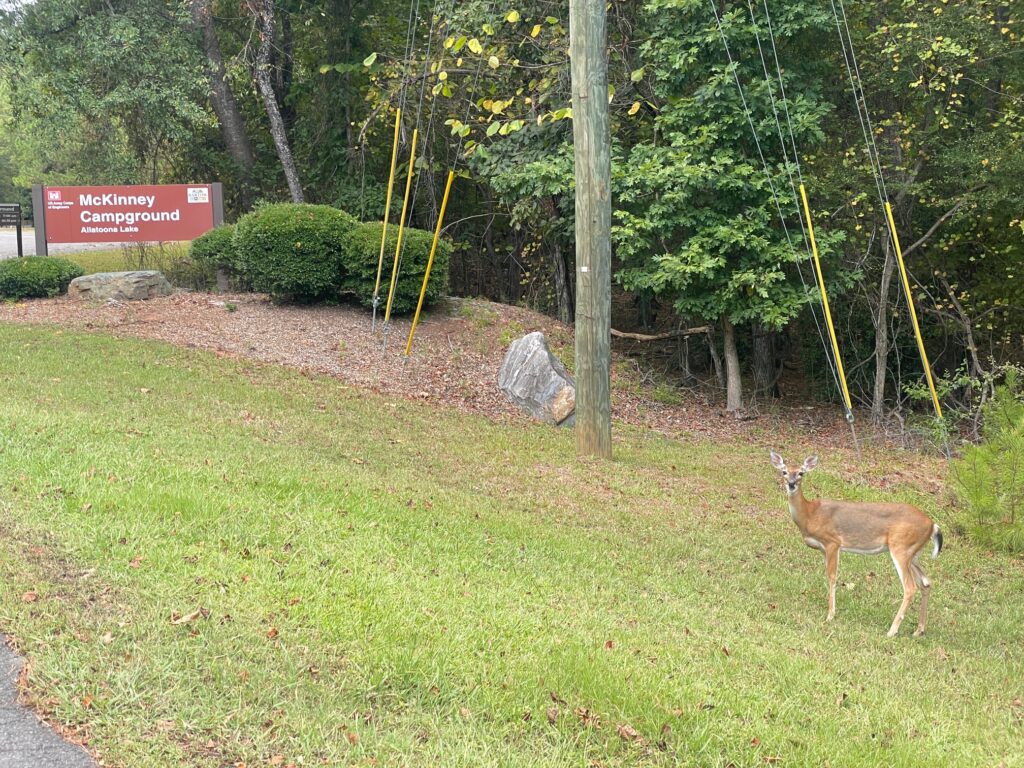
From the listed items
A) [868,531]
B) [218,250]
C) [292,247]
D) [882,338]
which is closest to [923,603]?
[868,531]

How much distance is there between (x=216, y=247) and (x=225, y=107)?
498 centimetres

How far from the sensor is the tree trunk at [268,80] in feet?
61.5

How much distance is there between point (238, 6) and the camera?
2023 centimetres

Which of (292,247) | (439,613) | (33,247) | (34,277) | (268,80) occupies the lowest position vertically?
(439,613)

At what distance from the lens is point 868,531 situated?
682cm

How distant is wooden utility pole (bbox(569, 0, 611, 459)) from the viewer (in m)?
10.2

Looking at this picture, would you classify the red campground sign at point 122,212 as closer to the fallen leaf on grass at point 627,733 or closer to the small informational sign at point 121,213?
the small informational sign at point 121,213

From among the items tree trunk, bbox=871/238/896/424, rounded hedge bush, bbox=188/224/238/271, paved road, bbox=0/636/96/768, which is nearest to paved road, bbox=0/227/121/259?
rounded hedge bush, bbox=188/224/238/271

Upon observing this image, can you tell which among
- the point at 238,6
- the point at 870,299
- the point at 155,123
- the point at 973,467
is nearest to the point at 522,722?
the point at 973,467

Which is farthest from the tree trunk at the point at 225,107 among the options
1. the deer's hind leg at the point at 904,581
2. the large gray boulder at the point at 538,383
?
the deer's hind leg at the point at 904,581

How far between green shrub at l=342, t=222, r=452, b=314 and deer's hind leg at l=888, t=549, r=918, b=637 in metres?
11.0

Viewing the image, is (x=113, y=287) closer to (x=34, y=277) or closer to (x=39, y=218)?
(x=34, y=277)

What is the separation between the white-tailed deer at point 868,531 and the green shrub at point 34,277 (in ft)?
45.1

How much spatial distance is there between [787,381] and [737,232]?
7.72m
